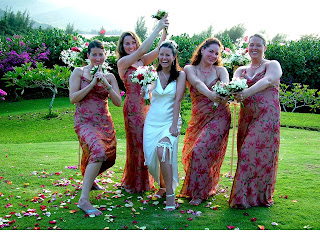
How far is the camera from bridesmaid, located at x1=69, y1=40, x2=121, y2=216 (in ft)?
17.6

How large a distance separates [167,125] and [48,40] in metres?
15.5

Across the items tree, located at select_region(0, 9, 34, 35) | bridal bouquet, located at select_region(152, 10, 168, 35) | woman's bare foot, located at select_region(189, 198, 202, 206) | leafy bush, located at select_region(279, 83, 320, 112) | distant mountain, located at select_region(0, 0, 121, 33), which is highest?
distant mountain, located at select_region(0, 0, 121, 33)

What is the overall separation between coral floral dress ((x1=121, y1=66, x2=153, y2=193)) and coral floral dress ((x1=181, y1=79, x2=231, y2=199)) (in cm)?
79

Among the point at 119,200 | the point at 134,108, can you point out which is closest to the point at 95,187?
the point at 119,200

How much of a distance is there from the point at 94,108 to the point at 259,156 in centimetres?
258

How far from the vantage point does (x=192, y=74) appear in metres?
5.39

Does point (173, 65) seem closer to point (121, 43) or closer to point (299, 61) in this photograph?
point (121, 43)

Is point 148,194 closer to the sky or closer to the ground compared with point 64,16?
closer to the ground

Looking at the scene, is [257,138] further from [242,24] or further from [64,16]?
[64,16]

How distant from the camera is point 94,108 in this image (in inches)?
223

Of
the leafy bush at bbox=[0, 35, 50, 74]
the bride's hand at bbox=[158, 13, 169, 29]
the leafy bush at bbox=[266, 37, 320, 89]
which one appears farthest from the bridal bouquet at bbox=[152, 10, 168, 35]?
the leafy bush at bbox=[266, 37, 320, 89]

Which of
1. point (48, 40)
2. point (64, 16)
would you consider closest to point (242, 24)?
point (48, 40)

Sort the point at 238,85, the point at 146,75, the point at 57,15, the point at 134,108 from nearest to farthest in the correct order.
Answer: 1. the point at 238,85
2. the point at 146,75
3. the point at 134,108
4. the point at 57,15

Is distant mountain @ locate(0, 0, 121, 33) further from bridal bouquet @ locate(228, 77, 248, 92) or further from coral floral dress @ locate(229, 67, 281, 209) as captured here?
bridal bouquet @ locate(228, 77, 248, 92)
